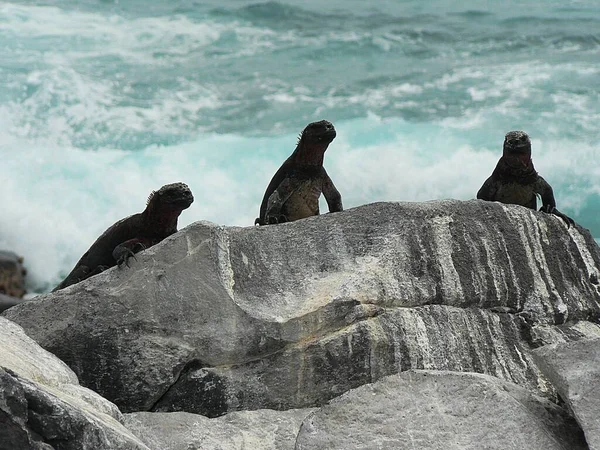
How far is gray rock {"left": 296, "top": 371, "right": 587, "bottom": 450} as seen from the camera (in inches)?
225

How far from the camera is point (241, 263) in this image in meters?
7.23

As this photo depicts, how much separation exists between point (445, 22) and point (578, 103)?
21.7 feet

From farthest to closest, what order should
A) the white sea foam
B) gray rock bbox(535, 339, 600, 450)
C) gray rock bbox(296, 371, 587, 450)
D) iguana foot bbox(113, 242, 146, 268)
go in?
1. the white sea foam
2. iguana foot bbox(113, 242, 146, 268)
3. gray rock bbox(296, 371, 587, 450)
4. gray rock bbox(535, 339, 600, 450)

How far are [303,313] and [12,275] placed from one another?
11.6 m

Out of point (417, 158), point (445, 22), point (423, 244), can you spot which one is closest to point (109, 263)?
point (423, 244)

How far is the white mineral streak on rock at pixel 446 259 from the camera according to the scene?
7.32 metres

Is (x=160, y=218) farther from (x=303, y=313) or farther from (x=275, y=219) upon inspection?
(x=303, y=313)

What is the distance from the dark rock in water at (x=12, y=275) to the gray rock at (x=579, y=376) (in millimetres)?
12186

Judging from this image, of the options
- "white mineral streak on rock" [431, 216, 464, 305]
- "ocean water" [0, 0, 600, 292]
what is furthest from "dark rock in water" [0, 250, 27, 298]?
"white mineral streak on rock" [431, 216, 464, 305]

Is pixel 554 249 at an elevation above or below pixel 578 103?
below

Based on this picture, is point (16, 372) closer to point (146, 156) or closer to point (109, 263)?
point (109, 263)

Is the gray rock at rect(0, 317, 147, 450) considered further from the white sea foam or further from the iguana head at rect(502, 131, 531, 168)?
the white sea foam

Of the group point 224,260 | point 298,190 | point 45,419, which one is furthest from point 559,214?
point 45,419

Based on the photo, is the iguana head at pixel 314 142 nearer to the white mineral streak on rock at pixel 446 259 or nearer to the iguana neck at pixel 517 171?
the iguana neck at pixel 517 171
